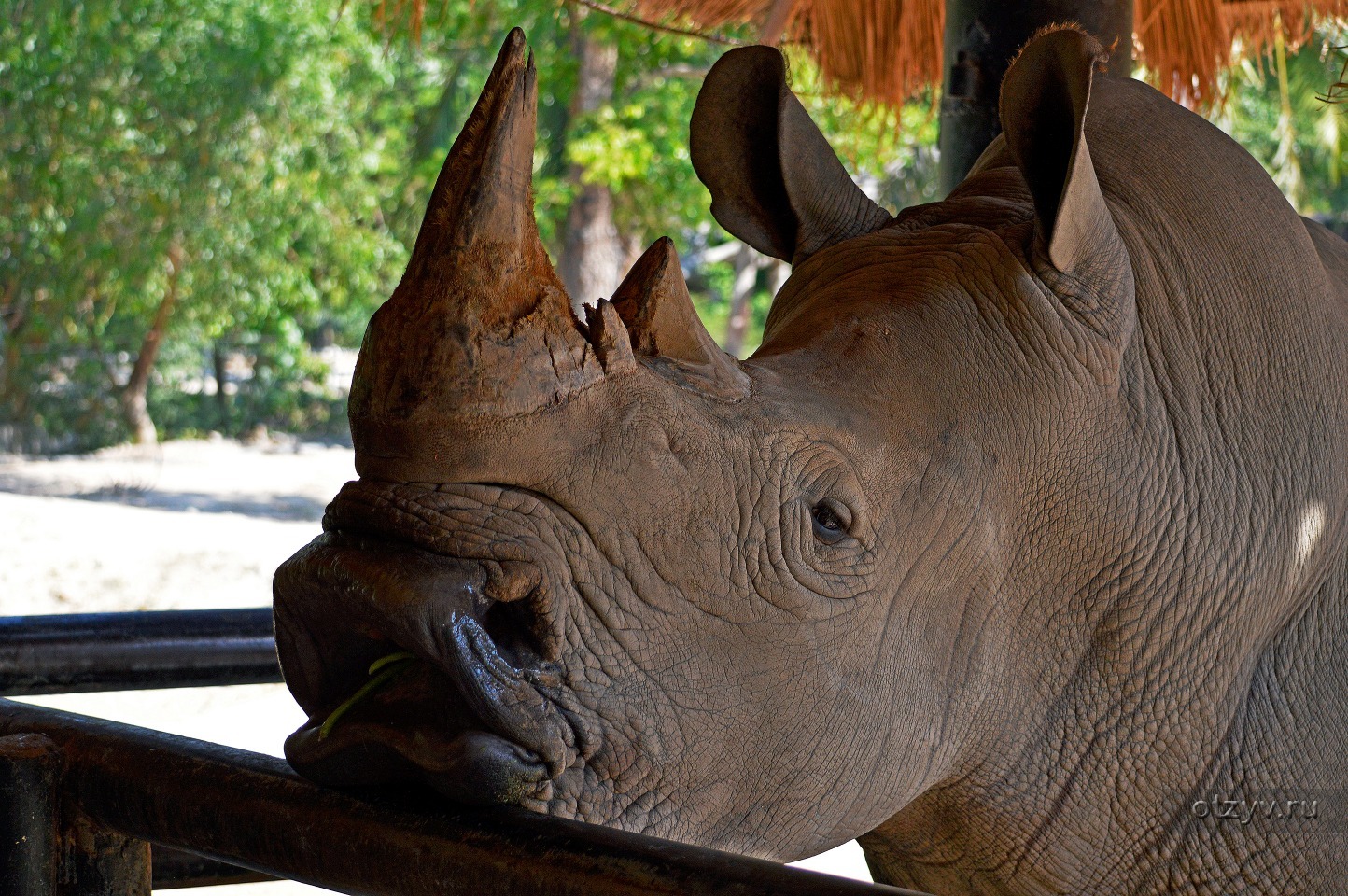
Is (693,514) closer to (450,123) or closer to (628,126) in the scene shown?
(628,126)

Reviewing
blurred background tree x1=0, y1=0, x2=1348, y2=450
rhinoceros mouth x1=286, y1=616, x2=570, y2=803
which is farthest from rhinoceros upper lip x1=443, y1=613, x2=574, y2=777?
blurred background tree x1=0, y1=0, x2=1348, y2=450

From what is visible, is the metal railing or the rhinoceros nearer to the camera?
the metal railing

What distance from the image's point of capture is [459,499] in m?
1.25

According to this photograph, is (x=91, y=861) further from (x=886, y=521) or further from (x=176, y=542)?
(x=176, y=542)

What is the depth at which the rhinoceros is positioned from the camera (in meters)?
1.24

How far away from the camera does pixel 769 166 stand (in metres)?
2.19

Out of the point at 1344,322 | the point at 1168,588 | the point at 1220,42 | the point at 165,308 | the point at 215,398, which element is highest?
the point at 1220,42

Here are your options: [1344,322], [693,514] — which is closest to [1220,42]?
[1344,322]

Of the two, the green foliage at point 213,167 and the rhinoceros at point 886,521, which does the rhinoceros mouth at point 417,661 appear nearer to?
the rhinoceros at point 886,521

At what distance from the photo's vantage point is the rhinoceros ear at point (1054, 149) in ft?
5.55

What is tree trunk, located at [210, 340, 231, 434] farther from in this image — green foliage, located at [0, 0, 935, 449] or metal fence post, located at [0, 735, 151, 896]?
metal fence post, located at [0, 735, 151, 896]

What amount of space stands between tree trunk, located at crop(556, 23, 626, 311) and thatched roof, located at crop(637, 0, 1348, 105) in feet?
33.7

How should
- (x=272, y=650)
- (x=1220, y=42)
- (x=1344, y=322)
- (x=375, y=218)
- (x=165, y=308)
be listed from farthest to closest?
(x=375, y=218) → (x=165, y=308) → (x=1220, y=42) → (x=272, y=650) → (x=1344, y=322)

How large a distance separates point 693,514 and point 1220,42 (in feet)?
7.13
